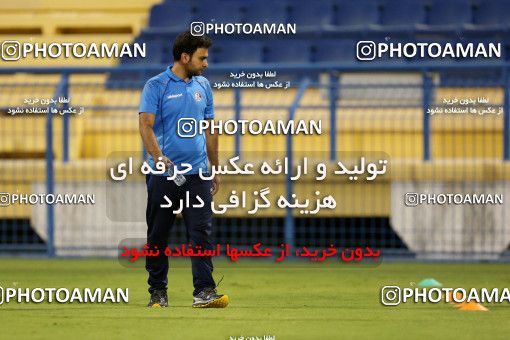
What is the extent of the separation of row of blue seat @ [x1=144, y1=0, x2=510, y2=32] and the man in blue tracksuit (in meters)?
6.50

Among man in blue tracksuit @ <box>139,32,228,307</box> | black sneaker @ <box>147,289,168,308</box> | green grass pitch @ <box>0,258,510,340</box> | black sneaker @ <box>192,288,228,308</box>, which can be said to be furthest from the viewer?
black sneaker @ <box>147,289,168,308</box>

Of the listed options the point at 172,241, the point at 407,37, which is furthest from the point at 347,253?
the point at 407,37

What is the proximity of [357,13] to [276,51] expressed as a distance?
932 millimetres

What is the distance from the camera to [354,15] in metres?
13.7

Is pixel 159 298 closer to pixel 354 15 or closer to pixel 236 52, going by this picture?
pixel 236 52

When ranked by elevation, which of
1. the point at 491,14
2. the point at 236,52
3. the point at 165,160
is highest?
the point at 491,14

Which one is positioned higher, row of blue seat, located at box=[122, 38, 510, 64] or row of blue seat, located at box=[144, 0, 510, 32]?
row of blue seat, located at box=[144, 0, 510, 32]

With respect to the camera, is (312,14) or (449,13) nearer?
(449,13)

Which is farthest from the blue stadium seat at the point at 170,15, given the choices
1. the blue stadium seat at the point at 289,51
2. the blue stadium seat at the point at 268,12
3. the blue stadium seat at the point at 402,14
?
the blue stadium seat at the point at 402,14

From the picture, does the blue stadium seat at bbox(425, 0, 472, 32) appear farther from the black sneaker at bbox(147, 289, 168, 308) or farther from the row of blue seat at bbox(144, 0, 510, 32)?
the black sneaker at bbox(147, 289, 168, 308)

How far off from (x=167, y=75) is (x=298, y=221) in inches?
189

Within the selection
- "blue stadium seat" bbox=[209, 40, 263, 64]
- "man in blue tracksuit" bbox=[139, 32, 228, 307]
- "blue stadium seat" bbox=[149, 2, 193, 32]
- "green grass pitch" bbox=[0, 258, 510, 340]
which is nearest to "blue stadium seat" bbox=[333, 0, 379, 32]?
"blue stadium seat" bbox=[209, 40, 263, 64]

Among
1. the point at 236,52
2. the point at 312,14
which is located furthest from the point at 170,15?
the point at 312,14

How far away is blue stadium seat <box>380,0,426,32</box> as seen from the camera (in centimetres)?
1345
